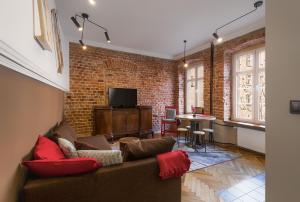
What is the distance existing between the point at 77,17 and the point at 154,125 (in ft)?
13.4

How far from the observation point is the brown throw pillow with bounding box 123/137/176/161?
1634mm

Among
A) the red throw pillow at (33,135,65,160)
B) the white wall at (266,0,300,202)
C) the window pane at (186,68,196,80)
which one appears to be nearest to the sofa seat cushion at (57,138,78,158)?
the red throw pillow at (33,135,65,160)

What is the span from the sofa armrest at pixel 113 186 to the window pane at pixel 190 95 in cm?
453

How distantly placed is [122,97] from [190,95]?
2.51 m

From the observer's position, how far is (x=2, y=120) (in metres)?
0.95

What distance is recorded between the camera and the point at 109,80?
526 cm

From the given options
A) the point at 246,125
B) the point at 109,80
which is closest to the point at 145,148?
the point at 246,125

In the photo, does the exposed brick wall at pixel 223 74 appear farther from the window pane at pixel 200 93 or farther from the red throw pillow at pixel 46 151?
the red throw pillow at pixel 46 151

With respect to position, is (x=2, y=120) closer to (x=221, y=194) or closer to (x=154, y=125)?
(x=221, y=194)

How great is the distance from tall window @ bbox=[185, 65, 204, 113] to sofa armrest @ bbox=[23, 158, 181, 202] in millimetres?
4319

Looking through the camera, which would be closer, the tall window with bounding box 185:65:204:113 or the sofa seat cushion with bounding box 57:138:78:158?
the sofa seat cushion with bounding box 57:138:78:158

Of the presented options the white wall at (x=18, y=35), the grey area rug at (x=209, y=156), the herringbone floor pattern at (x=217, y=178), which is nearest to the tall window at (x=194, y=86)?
the grey area rug at (x=209, y=156)

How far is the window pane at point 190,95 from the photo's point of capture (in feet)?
19.6

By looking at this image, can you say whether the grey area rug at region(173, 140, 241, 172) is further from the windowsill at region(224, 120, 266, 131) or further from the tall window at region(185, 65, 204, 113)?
the tall window at region(185, 65, 204, 113)
